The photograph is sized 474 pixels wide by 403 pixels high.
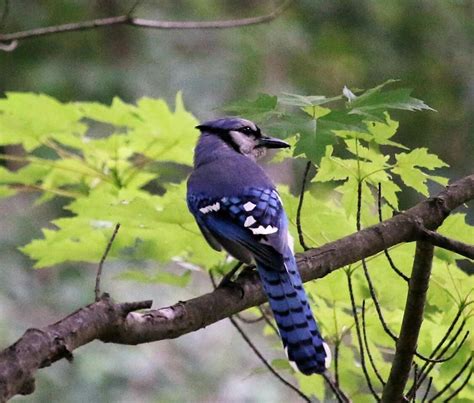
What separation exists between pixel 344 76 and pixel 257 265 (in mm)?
4221

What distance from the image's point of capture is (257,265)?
1878 millimetres

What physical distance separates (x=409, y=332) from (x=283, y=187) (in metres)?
0.68

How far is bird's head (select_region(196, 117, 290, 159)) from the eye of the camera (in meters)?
2.43

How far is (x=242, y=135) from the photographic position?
8.09 feet

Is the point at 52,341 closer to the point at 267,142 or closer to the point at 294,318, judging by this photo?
the point at 294,318

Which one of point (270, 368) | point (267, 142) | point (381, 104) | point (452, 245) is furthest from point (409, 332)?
point (267, 142)

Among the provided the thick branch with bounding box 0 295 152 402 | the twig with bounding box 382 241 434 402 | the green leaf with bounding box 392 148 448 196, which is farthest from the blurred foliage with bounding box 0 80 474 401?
the thick branch with bounding box 0 295 152 402

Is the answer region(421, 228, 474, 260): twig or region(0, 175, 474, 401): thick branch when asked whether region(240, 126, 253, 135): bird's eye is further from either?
region(421, 228, 474, 260): twig

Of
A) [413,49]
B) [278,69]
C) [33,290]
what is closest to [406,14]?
[413,49]

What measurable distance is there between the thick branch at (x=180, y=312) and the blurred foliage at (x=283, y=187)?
0.07m

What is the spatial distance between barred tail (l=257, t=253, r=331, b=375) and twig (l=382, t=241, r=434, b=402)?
0.14 m

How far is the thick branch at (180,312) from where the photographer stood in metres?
1.18

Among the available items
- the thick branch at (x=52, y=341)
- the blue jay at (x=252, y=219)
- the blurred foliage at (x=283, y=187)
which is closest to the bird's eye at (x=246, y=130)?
the blue jay at (x=252, y=219)

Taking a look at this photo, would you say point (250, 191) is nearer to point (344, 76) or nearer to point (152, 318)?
point (152, 318)
